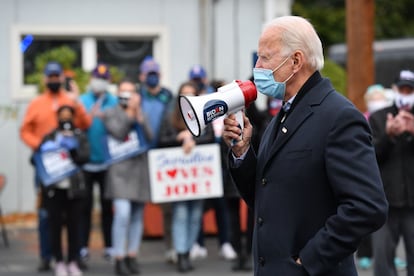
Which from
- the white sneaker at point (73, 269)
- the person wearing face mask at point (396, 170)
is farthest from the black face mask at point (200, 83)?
the person wearing face mask at point (396, 170)

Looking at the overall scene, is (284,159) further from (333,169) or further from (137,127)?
(137,127)

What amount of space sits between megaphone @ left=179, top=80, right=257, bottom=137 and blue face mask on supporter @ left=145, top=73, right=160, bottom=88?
20.8ft

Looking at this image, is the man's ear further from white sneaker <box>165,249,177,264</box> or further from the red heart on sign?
white sneaker <box>165,249,177,264</box>

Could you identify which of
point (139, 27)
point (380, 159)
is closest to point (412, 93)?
point (380, 159)

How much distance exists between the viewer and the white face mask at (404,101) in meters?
7.82

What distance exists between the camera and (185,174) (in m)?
10.5

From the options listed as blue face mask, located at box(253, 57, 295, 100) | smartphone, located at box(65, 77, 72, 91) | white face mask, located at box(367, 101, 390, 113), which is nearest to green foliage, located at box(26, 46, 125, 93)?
smartphone, located at box(65, 77, 72, 91)

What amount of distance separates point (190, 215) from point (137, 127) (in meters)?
1.22

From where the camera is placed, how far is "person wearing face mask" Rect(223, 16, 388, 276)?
3750mm

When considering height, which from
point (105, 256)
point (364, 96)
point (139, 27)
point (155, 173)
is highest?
point (139, 27)

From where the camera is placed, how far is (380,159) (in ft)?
25.9

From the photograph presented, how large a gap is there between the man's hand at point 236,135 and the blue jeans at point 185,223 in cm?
605

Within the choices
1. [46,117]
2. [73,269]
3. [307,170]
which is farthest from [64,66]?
[307,170]

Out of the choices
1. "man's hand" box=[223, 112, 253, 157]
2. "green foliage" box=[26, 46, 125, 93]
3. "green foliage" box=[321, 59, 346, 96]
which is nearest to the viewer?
"man's hand" box=[223, 112, 253, 157]
